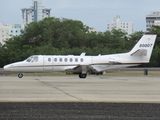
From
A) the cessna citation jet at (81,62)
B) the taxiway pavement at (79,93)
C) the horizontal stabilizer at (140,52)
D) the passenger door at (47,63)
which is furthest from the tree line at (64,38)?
the taxiway pavement at (79,93)

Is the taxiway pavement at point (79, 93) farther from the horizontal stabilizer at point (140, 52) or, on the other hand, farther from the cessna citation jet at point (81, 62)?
the horizontal stabilizer at point (140, 52)

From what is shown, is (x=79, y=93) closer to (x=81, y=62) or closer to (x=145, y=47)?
(x=81, y=62)

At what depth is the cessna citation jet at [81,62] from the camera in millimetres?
36656

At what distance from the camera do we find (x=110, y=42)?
7925 centimetres

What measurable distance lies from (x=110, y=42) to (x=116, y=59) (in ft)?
136

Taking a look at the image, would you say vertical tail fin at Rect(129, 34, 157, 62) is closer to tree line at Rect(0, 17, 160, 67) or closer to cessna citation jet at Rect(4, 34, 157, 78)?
cessna citation jet at Rect(4, 34, 157, 78)

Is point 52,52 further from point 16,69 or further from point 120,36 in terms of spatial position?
point 120,36

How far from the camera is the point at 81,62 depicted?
124 ft

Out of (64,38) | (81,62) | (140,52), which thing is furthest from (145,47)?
(64,38)
